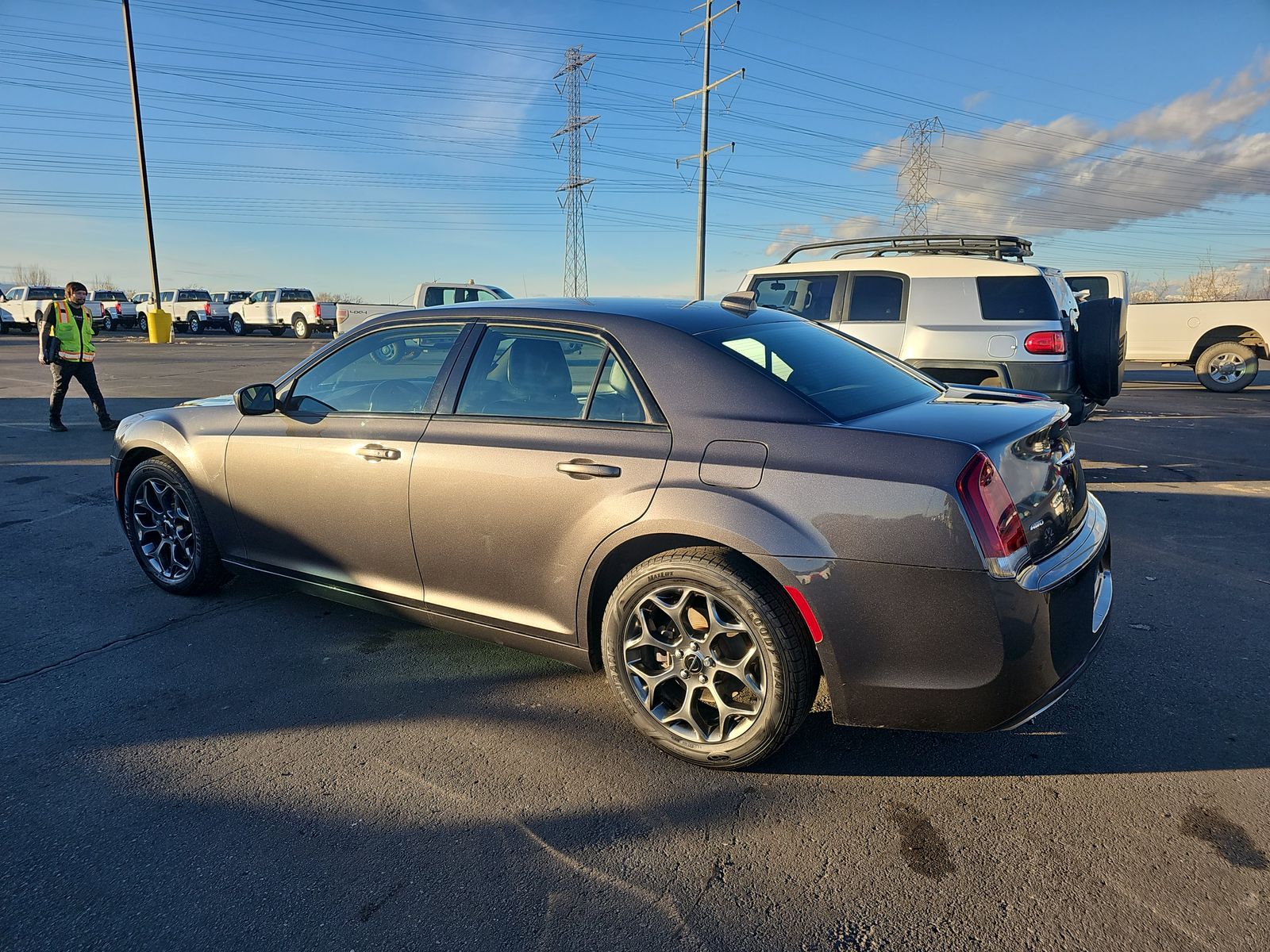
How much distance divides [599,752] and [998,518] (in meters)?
1.57

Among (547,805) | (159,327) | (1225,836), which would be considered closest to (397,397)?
(547,805)

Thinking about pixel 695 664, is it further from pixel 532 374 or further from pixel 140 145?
pixel 140 145

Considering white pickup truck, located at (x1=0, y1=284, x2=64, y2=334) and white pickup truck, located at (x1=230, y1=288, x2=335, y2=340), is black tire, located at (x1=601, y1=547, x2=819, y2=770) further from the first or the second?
white pickup truck, located at (x1=0, y1=284, x2=64, y2=334)

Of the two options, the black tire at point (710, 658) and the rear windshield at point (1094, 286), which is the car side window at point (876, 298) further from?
the rear windshield at point (1094, 286)

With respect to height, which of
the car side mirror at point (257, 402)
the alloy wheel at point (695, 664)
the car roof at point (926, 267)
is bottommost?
the alloy wheel at point (695, 664)

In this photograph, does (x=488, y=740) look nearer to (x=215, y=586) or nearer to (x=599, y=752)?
(x=599, y=752)

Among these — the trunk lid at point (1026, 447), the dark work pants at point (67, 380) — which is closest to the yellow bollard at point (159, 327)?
the dark work pants at point (67, 380)

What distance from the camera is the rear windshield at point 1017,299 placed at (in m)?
7.08

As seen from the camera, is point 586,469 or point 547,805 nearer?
point 547,805

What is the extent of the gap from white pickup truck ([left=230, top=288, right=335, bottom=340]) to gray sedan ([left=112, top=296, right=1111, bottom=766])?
3327cm

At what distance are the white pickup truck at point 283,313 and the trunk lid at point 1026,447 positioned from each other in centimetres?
3506

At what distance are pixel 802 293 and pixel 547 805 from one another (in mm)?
6718

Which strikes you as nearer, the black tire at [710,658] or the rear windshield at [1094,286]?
the black tire at [710,658]

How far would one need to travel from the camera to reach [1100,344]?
5676 millimetres
